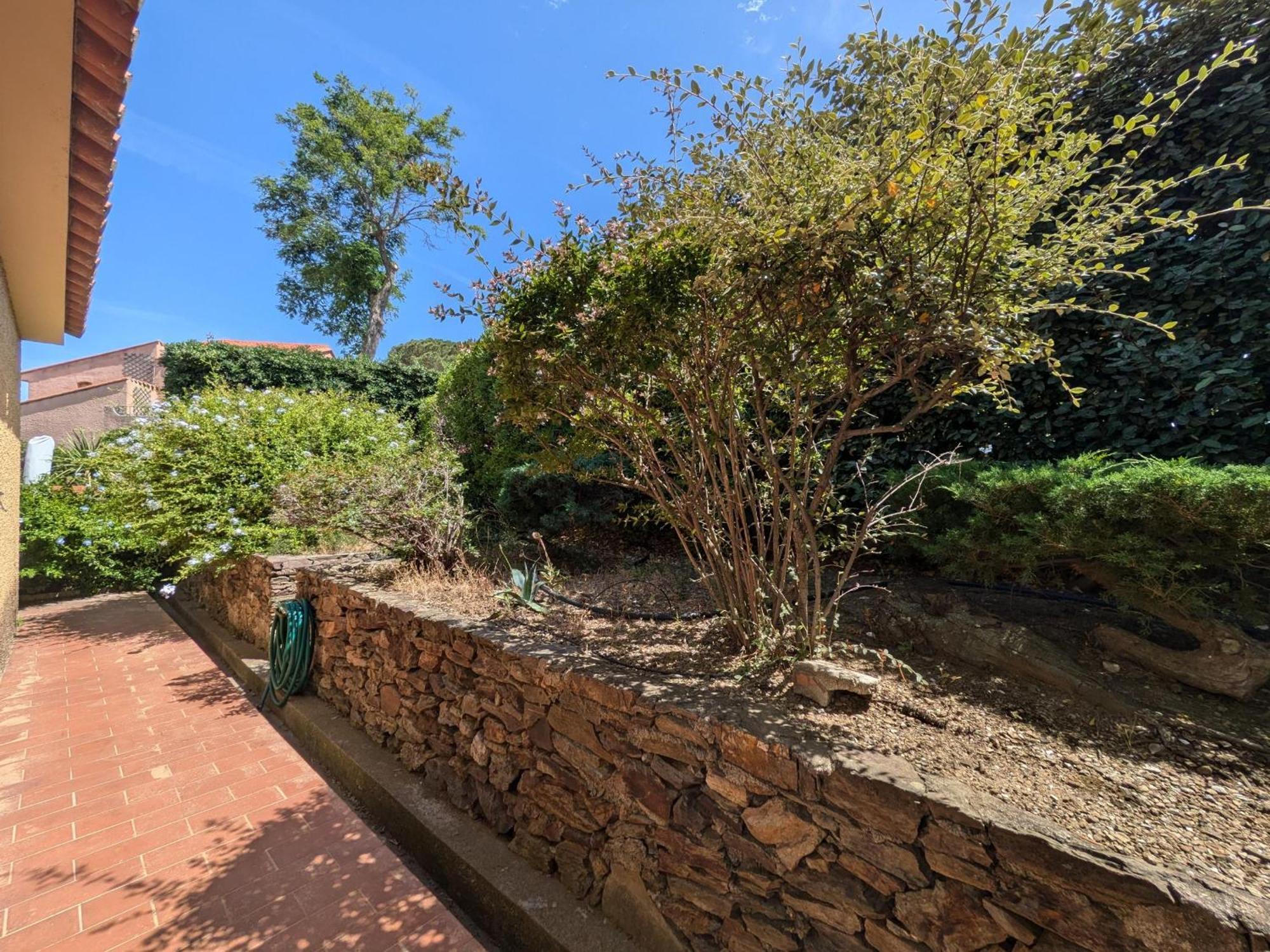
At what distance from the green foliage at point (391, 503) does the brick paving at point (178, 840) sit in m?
1.65

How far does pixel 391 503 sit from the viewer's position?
464 cm

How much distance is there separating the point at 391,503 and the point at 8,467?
10.0 ft

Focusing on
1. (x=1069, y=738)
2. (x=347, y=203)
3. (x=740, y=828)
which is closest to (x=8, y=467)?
(x=740, y=828)

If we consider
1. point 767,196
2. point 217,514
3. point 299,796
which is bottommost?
point 299,796

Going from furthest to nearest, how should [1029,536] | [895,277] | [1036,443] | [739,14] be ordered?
[1036,443], [739,14], [1029,536], [895,277]

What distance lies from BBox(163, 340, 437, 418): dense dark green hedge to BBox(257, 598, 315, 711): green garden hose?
6341 mm

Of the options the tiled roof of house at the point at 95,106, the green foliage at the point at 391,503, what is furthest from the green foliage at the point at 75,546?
the tiled roof of house at the point at 95,106

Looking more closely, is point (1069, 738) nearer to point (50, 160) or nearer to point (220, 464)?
point (50, 160)

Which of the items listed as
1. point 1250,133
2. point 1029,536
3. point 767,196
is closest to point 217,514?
point 767,196

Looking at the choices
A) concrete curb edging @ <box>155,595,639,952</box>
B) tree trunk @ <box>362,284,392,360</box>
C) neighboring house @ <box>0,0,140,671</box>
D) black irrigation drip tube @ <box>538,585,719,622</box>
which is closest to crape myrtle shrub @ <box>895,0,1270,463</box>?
black irrigation drip tube @ <box>538,585,719,622</box>

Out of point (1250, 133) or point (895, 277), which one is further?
point (1250, 133)

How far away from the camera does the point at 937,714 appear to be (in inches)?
77.0

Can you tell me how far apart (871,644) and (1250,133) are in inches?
135

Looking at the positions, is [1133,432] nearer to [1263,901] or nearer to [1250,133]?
[1250,133]
